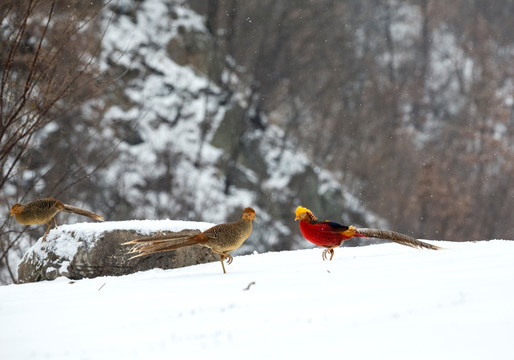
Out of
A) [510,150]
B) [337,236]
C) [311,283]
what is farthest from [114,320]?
[510,150]

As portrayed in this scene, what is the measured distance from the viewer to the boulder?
17.0 feet

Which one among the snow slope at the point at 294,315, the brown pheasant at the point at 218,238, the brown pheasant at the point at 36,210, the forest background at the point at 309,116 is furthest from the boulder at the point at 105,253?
the forest background at the point at 309,116

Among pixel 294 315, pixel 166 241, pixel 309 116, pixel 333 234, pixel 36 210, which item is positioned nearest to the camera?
pixel 294 315

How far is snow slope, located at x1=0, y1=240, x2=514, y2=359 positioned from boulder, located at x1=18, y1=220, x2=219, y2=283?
58.9 inches

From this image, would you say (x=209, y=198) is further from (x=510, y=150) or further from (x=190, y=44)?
(x=510, y=150)

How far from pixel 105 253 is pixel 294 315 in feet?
10.4

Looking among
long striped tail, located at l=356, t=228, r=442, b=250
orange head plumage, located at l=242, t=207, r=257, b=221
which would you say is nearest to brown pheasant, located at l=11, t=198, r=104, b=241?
orange head plumage, located at l=242, t=207, r=257, b=221

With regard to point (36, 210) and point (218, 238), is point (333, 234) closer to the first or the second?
point (218, 238)

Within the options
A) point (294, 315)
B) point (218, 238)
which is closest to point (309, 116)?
point (218, 238)

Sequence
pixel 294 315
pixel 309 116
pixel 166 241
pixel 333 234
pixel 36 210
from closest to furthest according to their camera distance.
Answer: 1. pixel 294 315
2. pixel 166 241
3. pixel 333 234
4. pixel 36 210
5. pixel 309 116

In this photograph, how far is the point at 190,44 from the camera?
18.4m

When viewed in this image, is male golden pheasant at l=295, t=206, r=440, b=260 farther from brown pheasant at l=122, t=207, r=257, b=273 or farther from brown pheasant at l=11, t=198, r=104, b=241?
brown pheasant at l=11, t=198, r=104, b=241

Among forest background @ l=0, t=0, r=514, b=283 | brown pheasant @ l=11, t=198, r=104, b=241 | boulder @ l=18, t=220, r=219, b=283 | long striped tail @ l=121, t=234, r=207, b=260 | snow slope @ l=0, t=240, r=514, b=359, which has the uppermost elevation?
forest background @ l=0, t=0, r=514, b=283

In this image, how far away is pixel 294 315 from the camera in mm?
2361
